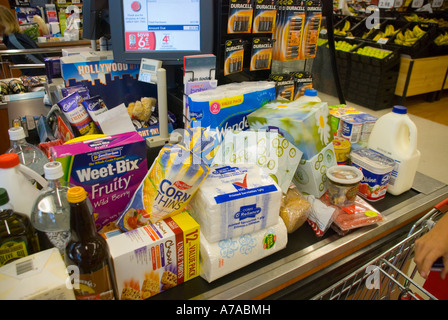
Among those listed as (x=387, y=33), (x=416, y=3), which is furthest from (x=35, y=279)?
(x=416, y=3)

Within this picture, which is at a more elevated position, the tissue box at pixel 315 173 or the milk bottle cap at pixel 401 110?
the milk bottle cap at pixel 401 110

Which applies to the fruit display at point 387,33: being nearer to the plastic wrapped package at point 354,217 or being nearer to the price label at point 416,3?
the price label at point 416,3

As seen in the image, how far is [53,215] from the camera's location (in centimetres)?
85

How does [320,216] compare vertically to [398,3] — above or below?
below

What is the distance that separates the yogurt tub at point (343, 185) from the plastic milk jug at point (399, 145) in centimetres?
22

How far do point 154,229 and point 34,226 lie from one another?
12.2 inches

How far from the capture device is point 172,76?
6.03 ft

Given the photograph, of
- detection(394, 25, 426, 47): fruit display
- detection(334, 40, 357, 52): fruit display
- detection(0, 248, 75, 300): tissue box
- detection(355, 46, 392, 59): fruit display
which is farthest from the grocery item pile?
detection(394, 25, 426, 47): fruit display

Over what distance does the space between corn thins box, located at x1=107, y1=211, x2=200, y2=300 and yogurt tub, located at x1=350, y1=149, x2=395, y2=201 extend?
0.76 meters

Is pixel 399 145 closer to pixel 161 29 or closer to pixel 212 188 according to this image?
pixel 212 188

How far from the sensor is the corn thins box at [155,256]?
0.84 meters

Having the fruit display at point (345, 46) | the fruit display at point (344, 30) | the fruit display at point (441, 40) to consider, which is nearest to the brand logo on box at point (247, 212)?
the fruit display at point (345, 46)

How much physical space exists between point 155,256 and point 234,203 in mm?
255

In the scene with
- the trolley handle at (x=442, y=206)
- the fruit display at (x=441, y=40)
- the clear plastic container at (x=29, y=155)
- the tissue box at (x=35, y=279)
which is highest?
the fruit display at (x=441, y=40)
